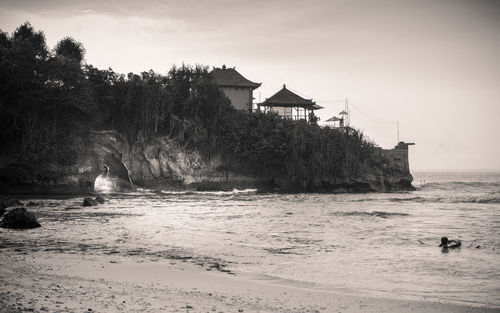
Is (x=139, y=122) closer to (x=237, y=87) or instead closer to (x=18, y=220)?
(x=237, y=87)

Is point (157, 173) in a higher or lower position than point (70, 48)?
lower

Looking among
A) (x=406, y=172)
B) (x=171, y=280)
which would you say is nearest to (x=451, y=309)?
(x=171, y=280)

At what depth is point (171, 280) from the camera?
8797 mm

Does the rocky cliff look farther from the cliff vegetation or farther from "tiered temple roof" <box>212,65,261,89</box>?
"tiered temple roof" <box>212,65,261,89</box>

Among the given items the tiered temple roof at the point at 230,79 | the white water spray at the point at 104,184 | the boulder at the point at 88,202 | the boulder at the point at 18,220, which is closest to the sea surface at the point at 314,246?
the boulder at the point at 18,220

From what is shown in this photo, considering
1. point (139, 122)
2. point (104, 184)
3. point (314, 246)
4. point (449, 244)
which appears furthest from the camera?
point (139, 122)

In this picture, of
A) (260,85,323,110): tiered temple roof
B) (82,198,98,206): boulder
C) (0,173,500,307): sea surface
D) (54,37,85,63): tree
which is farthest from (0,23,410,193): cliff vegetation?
(0,173,500,307): sea surface

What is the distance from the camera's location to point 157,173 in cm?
5050

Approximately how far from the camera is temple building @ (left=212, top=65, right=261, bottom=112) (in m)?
63.5

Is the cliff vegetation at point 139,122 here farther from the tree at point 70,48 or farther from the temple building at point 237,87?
the temple building at point 237,87

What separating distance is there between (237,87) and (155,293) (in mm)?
57579

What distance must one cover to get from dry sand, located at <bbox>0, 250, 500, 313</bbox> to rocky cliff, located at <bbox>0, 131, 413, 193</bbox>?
33.5 m

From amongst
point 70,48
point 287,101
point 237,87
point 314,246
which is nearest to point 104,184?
point 70,48

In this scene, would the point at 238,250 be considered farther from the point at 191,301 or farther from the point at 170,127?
the point at 170,127
